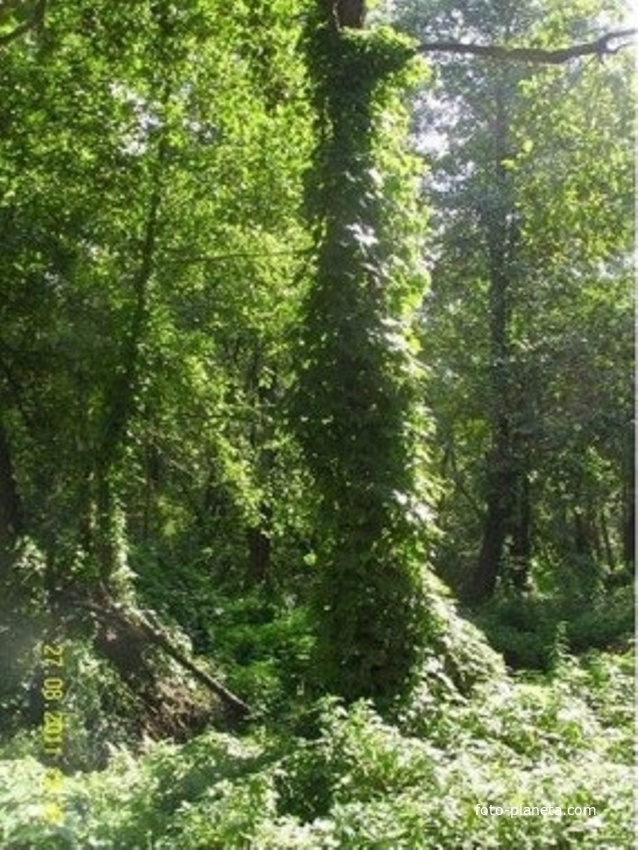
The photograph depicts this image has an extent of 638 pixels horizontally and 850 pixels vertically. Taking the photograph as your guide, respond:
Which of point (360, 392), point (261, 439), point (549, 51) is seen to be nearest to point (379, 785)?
point (360, 392)

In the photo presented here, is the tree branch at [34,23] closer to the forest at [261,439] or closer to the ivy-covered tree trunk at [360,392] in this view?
the forest at [261,439]

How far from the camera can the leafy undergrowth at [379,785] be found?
215 inches

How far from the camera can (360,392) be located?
32.7 ft

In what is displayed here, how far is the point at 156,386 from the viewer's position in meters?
13.0

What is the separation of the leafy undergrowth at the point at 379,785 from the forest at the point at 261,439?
0.03 m

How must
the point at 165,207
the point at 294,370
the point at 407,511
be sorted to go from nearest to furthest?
the point at 407,511 < the point at 294,370 < the point at 165,207

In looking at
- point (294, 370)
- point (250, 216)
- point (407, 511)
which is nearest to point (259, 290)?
point (250, 216)

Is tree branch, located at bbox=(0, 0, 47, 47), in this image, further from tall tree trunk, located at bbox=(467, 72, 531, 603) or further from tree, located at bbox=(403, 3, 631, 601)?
tall tree trunk, located at bbox=(467, 72, 531, 603)

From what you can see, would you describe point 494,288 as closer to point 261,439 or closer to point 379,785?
point 261,439

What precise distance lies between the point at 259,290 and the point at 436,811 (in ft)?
32.4

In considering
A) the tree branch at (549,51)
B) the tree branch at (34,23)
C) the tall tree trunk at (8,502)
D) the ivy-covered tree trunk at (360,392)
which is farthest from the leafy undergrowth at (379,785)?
the tree branch at (549,51)

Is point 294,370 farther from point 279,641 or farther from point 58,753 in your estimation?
point 279,641

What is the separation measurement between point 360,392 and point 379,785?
168 inches

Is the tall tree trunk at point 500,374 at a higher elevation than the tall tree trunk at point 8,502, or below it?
higher
